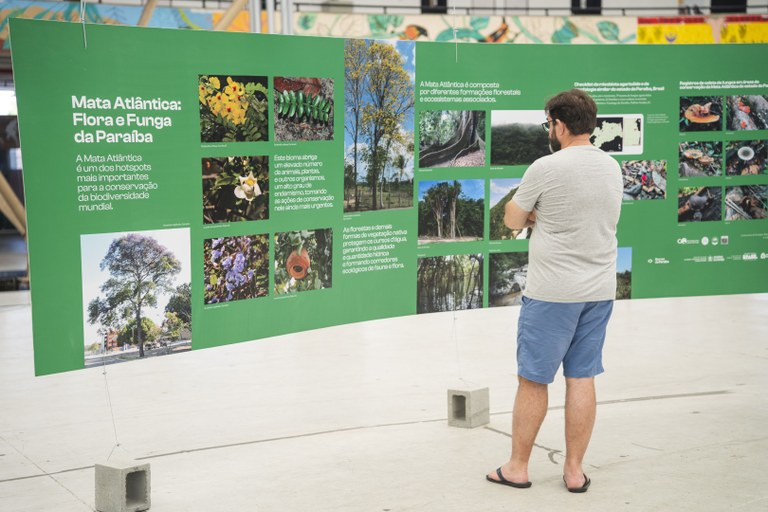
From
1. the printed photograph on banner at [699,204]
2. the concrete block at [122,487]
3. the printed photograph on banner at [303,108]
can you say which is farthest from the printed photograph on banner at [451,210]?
the concrete block at [122,487]

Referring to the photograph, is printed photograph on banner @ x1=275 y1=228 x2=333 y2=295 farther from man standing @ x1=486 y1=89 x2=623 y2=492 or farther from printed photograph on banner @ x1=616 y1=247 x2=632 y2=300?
printed photograph on banner @ x1=616 y1=247 x2=632 y2=300

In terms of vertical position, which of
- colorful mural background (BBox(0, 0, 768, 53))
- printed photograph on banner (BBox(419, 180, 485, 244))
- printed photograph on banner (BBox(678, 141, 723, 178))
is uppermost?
colorful mural background (BBox(0, 0, 768, 53))

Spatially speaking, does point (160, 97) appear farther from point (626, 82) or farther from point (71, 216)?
point (626, 82)

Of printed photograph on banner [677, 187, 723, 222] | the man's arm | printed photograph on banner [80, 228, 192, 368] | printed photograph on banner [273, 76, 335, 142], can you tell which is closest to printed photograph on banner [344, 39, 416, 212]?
printed photograph on banner [273, 76, 335, 142]

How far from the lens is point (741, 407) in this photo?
5859 mm

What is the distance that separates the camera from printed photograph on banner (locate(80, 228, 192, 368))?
442cm

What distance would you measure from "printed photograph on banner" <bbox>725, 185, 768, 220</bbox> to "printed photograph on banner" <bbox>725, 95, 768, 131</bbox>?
1.47 feet

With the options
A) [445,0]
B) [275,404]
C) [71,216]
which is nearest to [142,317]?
[71,216]

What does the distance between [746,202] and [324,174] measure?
336cm

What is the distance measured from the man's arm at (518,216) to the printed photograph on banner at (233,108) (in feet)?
5.24

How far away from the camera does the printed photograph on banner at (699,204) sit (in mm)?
6641

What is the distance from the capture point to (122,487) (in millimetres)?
4066

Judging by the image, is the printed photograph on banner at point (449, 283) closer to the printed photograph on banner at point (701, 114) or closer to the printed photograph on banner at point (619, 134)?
the printed photograph on banner at point (619, 134)

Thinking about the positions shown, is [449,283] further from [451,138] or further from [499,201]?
[451,138]
